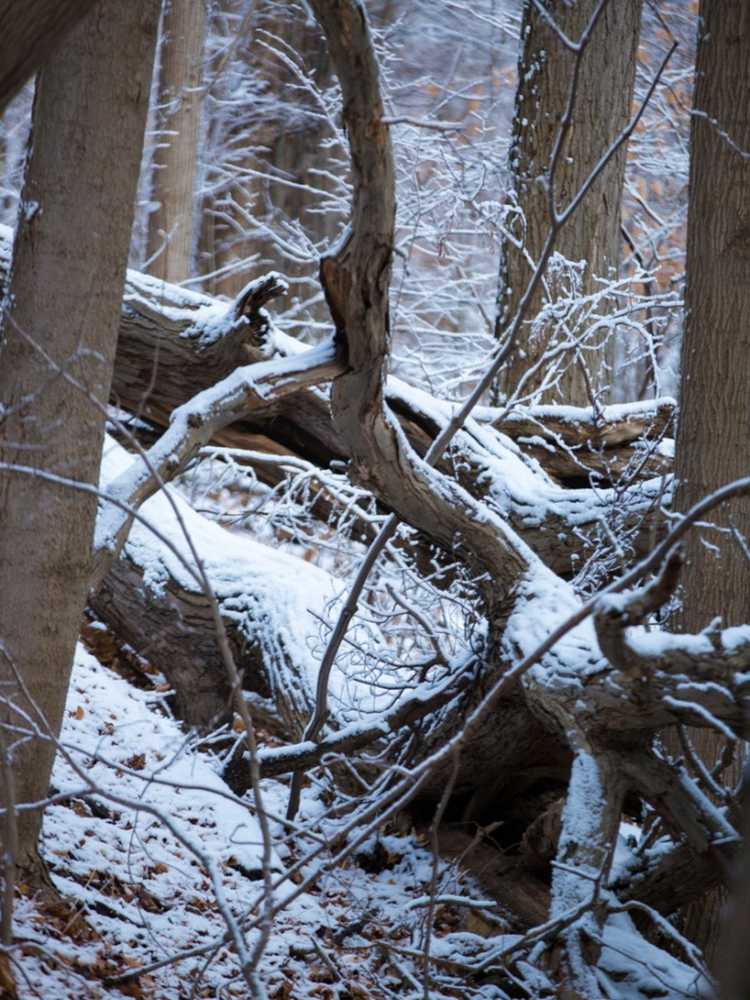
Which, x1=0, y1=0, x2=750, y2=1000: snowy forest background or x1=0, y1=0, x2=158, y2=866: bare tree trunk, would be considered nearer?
x1=0, y1=0, x2=750, y2=1000: snowy forest background

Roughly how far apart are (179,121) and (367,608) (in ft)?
22.6

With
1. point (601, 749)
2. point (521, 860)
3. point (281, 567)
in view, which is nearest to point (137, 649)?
point (281, 567)

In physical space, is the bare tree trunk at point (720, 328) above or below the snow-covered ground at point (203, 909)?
above

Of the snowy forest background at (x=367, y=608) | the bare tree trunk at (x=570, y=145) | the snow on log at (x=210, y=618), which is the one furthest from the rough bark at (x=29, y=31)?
the bare tree trunk at (x=570, y=145)

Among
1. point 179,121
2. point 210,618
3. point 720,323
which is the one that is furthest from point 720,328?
point 179,121

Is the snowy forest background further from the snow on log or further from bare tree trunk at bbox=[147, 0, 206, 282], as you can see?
bare tree trunk at bbox=[147, 0, 206, 282]

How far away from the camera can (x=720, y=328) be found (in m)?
3.96

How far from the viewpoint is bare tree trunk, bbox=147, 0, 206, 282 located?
9.84m

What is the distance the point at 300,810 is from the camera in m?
4.90

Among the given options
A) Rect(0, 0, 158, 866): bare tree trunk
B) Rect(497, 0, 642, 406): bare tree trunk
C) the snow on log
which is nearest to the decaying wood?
Rect(0, 0, 158, 866): bare tree trunk

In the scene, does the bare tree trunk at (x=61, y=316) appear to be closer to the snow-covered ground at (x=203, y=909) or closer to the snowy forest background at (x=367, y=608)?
the snowy forest background at (x=367, y=608)

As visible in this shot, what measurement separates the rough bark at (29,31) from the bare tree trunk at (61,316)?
1.08 metres

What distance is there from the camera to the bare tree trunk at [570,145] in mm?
6594

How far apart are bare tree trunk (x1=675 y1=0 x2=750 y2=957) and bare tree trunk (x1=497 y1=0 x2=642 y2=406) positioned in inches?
96.9
